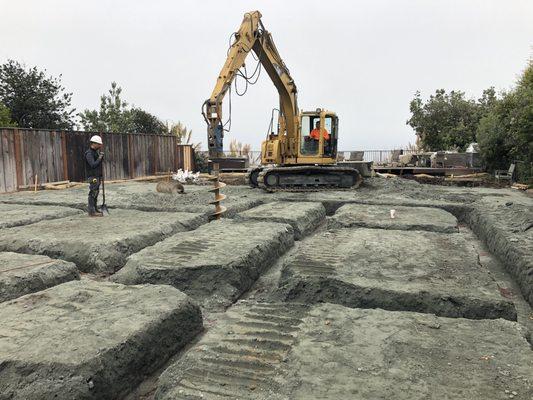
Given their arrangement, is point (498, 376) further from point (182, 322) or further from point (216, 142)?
point (216, 142)

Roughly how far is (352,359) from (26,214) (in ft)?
20.7

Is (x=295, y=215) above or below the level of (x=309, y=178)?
below

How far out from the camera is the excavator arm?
918cm

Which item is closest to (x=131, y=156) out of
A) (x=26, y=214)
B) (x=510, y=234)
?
(x=26, y=214)

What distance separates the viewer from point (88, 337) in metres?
2.52

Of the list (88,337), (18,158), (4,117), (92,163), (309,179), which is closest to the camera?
(88,337)

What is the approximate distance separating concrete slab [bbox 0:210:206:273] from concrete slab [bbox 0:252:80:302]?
57 cm

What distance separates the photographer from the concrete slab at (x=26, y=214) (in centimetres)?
638

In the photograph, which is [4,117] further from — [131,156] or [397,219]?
[397,219]

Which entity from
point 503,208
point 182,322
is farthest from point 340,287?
point 503,208

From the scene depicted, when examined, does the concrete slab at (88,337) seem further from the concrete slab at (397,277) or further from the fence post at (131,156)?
the fence post at (131,156)

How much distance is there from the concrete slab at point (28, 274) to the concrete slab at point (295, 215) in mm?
3051

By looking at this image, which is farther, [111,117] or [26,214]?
[111,117]

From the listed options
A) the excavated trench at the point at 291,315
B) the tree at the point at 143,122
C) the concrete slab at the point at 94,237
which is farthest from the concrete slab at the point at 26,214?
the tree at the point at 143,122
